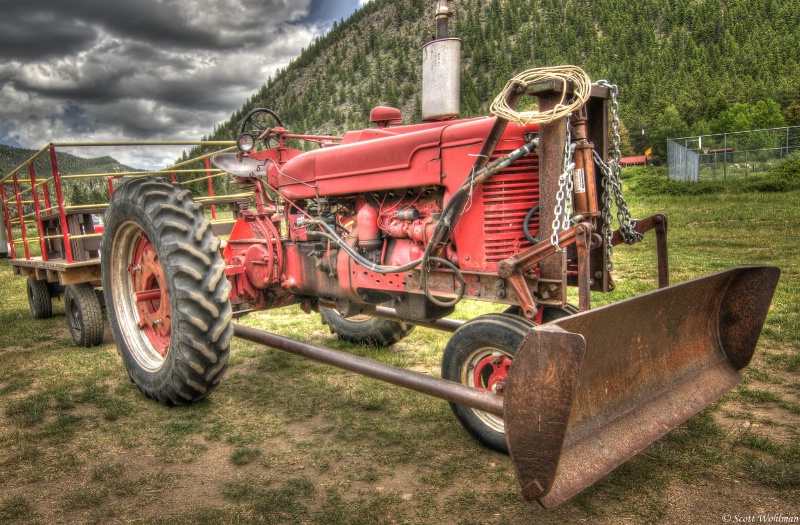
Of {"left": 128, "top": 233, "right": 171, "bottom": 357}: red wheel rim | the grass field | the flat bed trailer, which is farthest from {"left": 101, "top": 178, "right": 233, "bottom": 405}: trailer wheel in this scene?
the flat bed trailer

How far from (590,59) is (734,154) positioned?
247 feet

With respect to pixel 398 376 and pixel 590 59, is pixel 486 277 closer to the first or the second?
pixel 398 376

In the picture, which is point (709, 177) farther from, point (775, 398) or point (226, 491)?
point (226, 491)

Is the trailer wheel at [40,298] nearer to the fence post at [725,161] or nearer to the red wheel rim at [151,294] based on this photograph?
the red wheel rim at [151,294]

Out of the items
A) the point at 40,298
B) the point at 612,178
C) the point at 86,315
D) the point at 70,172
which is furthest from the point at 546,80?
the point at 70,172

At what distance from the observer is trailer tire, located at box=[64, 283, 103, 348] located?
17.2 ft

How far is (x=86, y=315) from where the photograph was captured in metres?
5.23

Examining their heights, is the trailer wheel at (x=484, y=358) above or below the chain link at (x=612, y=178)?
below

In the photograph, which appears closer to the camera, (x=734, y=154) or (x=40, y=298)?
(x=40, y=298)

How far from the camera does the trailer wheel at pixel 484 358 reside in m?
2.62

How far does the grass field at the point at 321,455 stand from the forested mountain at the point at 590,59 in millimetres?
31217

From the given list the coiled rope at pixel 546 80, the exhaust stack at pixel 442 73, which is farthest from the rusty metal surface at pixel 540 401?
the exhaust stack at pixel 442 73

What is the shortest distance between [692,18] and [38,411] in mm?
116143

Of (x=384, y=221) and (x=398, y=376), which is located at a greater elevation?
(x=384, y=221)
